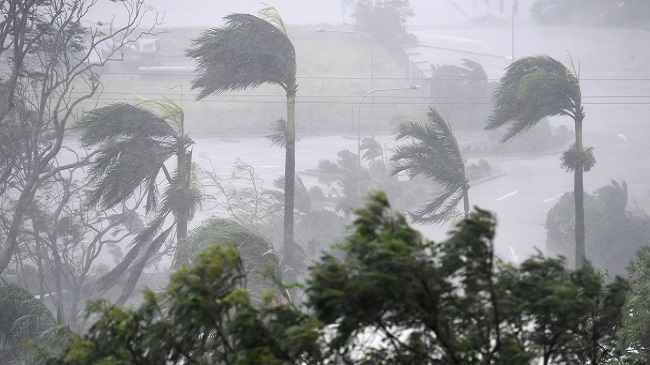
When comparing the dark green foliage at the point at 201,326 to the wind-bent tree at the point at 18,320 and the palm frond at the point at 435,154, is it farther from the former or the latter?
the palm frond at the point at 435,154

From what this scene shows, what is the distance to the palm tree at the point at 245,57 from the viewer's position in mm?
16672

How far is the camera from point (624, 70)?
163ft

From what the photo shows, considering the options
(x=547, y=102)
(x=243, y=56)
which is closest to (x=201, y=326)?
(x=243, y=56)

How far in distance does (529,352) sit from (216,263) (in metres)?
1.95

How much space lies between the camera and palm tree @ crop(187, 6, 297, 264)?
16672 millimetres

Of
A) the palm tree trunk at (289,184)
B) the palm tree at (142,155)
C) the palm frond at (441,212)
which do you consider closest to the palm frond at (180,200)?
the palm tree at (142,155)

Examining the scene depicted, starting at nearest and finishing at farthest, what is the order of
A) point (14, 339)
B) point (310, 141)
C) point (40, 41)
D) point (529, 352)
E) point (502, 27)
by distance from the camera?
point (529, 352) < point (14, 339) < point (40, 41) < point (310, 141) < point (502, 27)

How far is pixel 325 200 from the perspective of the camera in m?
30.6

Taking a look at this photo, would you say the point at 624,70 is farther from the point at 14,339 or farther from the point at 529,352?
the point at 529,352

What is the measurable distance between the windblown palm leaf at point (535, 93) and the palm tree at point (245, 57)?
14.1 ft

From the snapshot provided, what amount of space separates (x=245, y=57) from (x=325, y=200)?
1433 centimetres

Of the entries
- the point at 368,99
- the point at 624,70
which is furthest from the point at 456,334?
the point at 624,70

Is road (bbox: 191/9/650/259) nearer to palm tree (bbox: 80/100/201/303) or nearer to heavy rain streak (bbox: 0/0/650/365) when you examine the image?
heavy rain streak (bbox: 0/0/650/365)

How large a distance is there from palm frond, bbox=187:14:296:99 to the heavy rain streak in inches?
1.7
